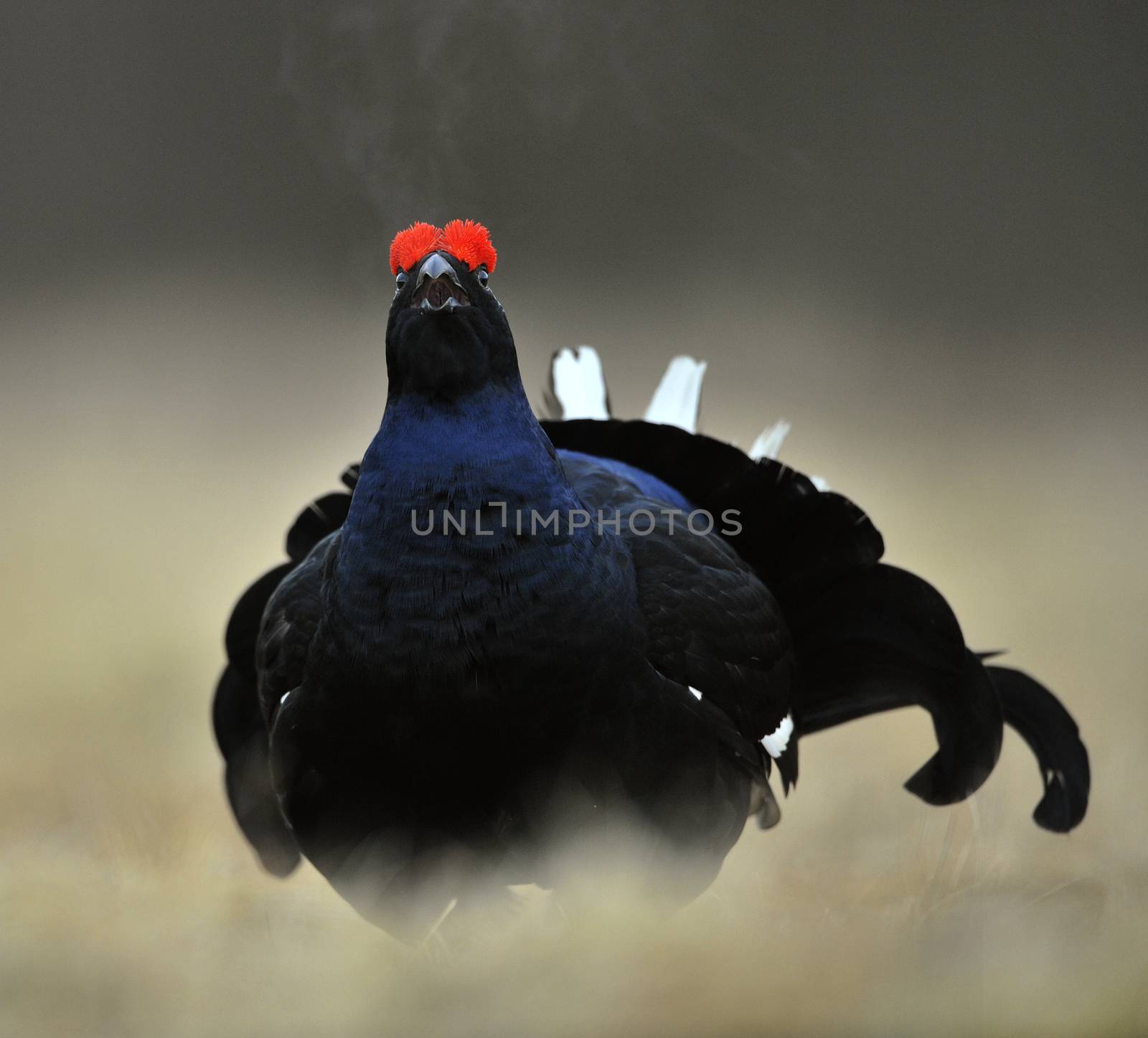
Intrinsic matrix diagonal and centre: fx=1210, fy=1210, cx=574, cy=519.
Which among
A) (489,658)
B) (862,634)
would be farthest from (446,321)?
(862,634)

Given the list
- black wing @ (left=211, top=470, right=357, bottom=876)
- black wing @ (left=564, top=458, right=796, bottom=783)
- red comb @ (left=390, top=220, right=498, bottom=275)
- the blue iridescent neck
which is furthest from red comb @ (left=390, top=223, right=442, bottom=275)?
black wing @ (left=211, top=470, right=357, bottom=876)

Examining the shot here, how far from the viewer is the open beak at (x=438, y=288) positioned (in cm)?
121

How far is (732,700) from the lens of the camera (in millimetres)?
1331

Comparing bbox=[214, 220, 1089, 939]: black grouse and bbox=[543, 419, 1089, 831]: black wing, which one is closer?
bbox=[214, 220, 1089, 939]: black grouse

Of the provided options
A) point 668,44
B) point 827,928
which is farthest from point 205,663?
point 827,928

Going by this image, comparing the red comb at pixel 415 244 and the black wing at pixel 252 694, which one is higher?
the red comb at pixel 415 244

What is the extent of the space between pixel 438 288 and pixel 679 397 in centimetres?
85

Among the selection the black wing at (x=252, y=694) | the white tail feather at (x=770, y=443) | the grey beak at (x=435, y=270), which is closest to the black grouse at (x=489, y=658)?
the grey beak at (x=435, y=270)

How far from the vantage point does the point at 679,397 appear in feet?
6.57

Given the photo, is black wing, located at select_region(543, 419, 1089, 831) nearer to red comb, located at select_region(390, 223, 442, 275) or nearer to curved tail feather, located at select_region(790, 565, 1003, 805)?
curved tail feather, located at select_region(790, 565, 1003, 805)

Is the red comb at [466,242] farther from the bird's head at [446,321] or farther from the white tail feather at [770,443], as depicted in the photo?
the white tail feather at [770,443]

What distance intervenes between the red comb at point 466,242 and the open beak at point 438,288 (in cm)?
3

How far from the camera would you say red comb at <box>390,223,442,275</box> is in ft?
4.15

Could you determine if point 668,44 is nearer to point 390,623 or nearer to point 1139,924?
point 390,623
